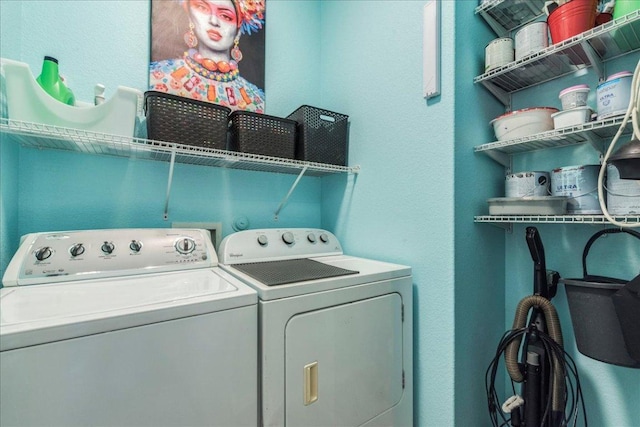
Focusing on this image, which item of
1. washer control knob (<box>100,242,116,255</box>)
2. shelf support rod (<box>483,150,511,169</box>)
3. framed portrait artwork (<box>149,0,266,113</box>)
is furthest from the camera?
framed portrait artwork (<box>149,0,266,113</box>)

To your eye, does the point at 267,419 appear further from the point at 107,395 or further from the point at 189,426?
the point at 107,395

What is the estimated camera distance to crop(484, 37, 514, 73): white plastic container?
122cm

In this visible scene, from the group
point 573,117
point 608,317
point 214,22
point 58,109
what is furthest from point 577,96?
point 58,109

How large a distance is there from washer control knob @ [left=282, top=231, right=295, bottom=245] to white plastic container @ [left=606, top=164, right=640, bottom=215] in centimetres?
132

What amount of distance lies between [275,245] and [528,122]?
1279mm

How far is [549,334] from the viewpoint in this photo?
111 cm

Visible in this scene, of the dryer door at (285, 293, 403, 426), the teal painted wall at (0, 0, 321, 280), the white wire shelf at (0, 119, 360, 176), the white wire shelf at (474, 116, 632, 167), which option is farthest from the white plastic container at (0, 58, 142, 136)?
the white wire shelf at (474, 116, 632, 167)

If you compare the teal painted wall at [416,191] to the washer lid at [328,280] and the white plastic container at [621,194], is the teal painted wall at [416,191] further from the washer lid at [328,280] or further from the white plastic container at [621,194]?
the white plastic container at [621,194]

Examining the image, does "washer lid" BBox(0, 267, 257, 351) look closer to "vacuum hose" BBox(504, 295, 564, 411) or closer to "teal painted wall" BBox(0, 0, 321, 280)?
"teal painted wall" BBox(0, 0, 321, 280)

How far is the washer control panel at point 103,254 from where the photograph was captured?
0.98 meters

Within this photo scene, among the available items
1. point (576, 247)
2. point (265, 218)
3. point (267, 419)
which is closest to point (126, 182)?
point (265, 218)

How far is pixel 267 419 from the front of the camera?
0.87 meters

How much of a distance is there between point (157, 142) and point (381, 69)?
119 centimetres

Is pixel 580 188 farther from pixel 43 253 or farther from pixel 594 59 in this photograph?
pixel 43 253
